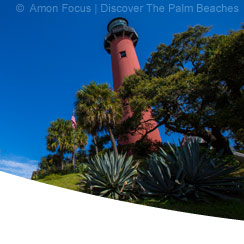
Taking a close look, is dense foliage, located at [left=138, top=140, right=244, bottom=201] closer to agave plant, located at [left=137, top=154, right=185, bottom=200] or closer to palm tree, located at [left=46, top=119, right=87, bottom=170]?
agave plant, located at [left=137, top=154, right=185, bottom=200]

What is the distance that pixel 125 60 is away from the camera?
56.5 feet

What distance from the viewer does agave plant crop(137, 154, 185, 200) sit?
4.17m

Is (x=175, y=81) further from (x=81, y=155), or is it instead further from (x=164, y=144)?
(x=81, y=155)

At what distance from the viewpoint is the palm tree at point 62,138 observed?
1800 cm

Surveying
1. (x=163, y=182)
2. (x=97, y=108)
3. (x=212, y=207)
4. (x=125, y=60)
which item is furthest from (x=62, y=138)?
(x=212, y=207)

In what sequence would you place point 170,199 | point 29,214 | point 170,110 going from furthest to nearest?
point 170,110 < point 170,199 < point 29,214

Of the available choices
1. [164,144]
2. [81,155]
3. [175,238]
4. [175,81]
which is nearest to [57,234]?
[175,238]

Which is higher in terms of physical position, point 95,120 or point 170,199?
point 95,120

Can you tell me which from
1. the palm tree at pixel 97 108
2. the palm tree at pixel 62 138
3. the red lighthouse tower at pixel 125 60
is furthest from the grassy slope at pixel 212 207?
the palm tree at pixel 62 138

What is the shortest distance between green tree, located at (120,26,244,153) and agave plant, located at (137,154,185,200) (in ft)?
14.3

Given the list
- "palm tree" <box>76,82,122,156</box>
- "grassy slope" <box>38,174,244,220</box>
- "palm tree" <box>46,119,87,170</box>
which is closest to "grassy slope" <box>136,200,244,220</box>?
"grassy slope" <box>38,174,244,220</box>

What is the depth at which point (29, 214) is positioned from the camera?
1.79 metres

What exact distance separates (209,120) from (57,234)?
986 cm

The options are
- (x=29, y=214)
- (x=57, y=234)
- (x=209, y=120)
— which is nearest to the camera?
(x=57, y=234)
